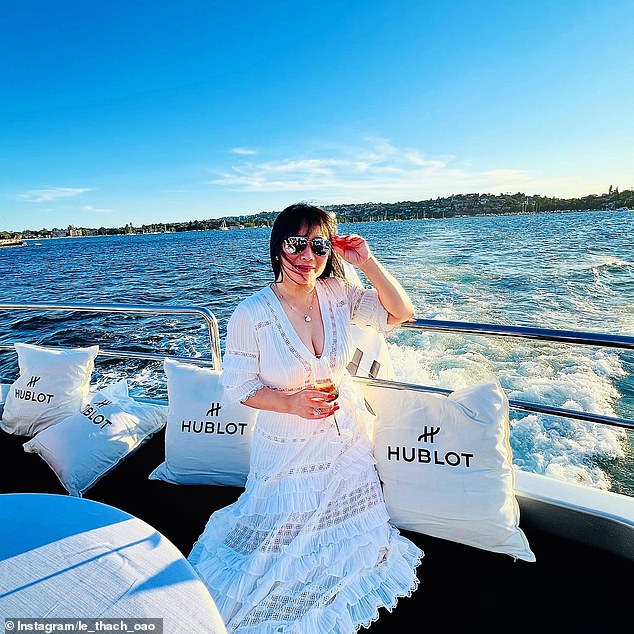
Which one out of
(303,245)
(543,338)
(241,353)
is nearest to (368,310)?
(303,245)

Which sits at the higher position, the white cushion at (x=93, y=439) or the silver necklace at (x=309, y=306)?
the silver necklace at (x=309, y=306)

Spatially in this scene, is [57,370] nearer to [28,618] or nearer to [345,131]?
[28,618]

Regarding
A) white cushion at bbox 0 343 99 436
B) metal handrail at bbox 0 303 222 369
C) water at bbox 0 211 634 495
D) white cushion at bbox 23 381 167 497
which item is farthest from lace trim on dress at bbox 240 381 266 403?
water at bbox 0 211 634 495

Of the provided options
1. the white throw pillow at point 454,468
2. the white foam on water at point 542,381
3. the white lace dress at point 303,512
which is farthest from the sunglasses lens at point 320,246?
the white foam on water at point 542,381

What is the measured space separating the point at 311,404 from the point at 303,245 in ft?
1.79

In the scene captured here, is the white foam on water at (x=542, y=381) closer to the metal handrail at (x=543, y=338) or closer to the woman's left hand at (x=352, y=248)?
the metal handrail at (x=543, y=338)

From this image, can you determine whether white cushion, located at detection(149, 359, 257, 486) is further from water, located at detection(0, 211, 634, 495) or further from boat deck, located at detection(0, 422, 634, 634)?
water, located at detection(0, 211, 634, 495)

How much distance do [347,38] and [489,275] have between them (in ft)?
26.7

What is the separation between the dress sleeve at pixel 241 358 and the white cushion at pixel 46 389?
1.38m

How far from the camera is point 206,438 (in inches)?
73.9

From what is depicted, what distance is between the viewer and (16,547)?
88cm

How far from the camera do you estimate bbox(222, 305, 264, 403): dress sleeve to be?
143 cm

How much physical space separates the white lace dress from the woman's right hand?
97 millimetres

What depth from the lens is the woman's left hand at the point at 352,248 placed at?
5.01 feet
